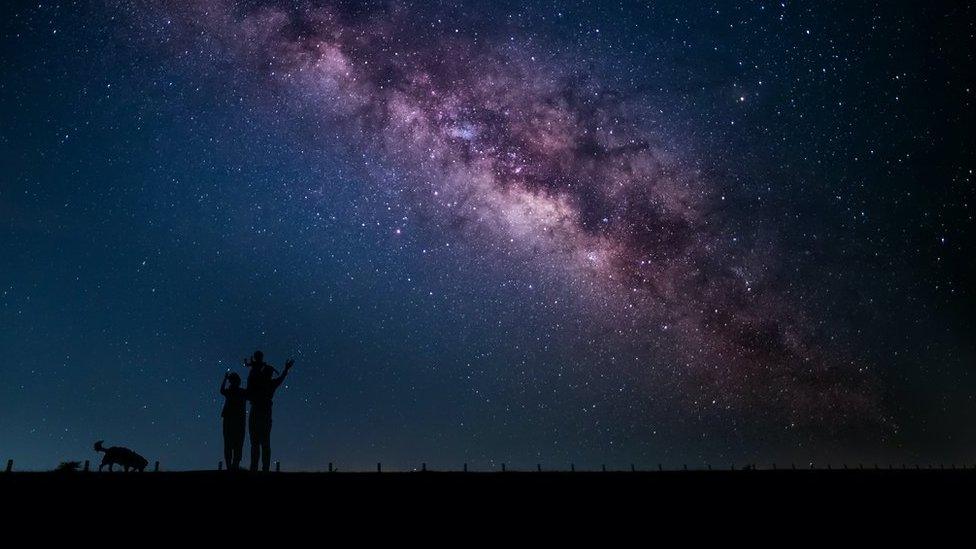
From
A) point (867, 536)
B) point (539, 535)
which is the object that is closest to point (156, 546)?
point (539, 535)

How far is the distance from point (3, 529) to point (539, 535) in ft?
17.3

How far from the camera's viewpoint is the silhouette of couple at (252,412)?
9906 millimetres

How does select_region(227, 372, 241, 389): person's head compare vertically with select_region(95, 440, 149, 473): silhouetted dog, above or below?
above

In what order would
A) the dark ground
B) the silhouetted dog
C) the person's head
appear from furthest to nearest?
the silhouetted dog → the person's head → the dark ground

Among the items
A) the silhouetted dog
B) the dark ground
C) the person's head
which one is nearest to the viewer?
the dark ground

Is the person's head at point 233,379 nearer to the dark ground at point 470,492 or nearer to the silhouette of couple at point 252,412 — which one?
the silhouette of couple at point 252,412

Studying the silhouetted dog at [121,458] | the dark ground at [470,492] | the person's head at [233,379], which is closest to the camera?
the dark ground at [470,492]

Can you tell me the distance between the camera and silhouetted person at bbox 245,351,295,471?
9906 millimetres

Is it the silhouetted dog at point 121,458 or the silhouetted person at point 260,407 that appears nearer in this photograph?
the silhouetted person at point 260,407

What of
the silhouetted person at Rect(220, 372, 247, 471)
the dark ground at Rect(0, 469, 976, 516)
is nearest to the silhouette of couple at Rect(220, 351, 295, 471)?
the silhouetted person at Rect(220, 372, 247, 471)

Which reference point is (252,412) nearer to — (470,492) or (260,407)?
(260,407)

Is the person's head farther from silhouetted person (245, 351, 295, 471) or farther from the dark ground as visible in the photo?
the dark ground

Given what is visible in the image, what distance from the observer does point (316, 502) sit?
6574 millimetres

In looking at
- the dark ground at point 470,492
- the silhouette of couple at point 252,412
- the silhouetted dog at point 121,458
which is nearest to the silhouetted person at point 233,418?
the silhouette of couple at point 252,412
